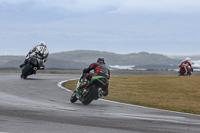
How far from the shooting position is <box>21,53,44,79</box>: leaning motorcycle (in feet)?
91.2

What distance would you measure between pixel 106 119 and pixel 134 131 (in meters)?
1.68

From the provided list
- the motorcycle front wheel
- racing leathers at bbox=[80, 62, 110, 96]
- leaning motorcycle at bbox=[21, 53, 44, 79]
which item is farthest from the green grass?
leaning motorcycle at bbox=[21, 53, 44, 79]

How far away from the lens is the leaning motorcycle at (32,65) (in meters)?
27.8

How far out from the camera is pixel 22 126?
28.4 ft

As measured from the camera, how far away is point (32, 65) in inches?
1104

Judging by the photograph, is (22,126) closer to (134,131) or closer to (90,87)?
(134,131)

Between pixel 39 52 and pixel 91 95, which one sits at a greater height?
pixel 39 52

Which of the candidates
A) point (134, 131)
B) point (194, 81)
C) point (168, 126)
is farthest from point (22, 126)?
point (194, 81)

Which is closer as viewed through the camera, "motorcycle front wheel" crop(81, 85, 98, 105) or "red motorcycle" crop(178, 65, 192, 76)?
"motorcycle front wheel" crop(81, 85, 98, 105)

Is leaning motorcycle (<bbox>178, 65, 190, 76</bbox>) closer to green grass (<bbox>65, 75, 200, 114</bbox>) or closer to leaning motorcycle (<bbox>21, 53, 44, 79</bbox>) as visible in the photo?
green grass (<bbox>65, 75, 200, 114</bbox>)

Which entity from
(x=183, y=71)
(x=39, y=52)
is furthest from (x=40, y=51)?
(x=183, y=71)

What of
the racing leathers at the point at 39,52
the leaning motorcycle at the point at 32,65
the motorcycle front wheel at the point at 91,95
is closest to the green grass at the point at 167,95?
the motorcycle front wheel at the point at 91,95

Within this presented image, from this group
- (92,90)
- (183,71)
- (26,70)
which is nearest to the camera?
(92,90)

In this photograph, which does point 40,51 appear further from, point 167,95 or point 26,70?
point 167,95
